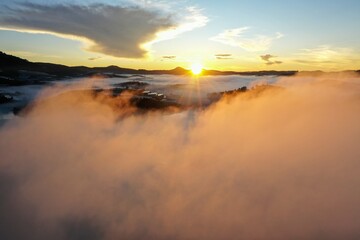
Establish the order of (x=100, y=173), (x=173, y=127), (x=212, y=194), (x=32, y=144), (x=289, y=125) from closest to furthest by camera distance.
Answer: (x=212, y=194), (x=100, y=173), (x=32, y=144), (x=173, y=127), (x=289, y=125)

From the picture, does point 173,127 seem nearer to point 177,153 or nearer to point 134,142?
point 134,142

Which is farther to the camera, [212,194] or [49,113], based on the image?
[49,113]

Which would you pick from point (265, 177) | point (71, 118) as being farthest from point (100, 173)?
point (71, 118)

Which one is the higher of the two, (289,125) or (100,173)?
(100,173)

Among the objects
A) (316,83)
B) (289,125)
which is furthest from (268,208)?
(316,83)

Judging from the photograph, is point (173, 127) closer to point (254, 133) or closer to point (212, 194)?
point (254, 133)

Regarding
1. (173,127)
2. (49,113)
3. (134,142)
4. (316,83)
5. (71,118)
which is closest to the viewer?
(134,142)

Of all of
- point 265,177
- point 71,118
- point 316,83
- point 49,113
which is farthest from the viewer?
point 316,83

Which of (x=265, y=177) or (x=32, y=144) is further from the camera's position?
(x=32, y=144)

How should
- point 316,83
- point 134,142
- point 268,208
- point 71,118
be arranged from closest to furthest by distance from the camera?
point 268,208 → point 134,142 → point 71,118 → point 316,83
